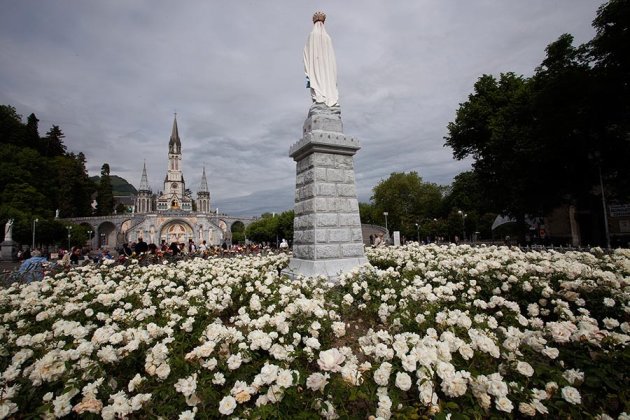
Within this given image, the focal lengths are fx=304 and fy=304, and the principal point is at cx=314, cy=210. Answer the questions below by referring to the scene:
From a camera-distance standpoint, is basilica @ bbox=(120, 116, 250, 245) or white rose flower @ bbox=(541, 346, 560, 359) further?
basilica @ bbox=(120, 116, 250, 245)

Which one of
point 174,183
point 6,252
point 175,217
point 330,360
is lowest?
point 330,360

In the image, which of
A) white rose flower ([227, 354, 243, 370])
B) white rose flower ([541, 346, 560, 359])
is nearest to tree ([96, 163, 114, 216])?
white rose flower ([227, 354, 243, 370])

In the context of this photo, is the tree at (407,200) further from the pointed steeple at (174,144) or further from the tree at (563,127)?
the pointed steeple at (174,144)

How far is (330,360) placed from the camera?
224cm

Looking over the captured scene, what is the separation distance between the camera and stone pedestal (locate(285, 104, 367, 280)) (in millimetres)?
7332

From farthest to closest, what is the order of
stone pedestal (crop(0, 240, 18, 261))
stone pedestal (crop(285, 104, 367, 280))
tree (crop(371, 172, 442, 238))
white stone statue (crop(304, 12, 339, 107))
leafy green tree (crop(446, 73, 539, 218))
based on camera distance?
tree (crop(371, 172, 442, 238)), stone pedestal (crop(0, 240, 18, 261)), leafy green tree (crop(446, 73, 539, 218)), white stone statue (crop(304, 12, 339, 107)), stone pedestal (crop(285, 104, 367, 280))

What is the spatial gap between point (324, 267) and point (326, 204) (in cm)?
154

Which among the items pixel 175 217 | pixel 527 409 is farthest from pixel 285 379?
pixel 175 217

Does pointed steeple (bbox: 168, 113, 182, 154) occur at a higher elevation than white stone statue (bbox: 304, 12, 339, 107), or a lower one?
higher

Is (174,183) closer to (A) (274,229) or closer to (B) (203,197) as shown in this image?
(B) (203,197)

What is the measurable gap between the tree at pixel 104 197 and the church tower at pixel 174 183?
1458 cm

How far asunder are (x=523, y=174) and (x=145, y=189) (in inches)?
3997

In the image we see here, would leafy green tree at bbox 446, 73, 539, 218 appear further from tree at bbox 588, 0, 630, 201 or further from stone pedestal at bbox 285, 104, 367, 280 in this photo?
stone pedestal at bbox 285, 104, 367, 280

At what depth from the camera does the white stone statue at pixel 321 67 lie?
8500 millimetres
